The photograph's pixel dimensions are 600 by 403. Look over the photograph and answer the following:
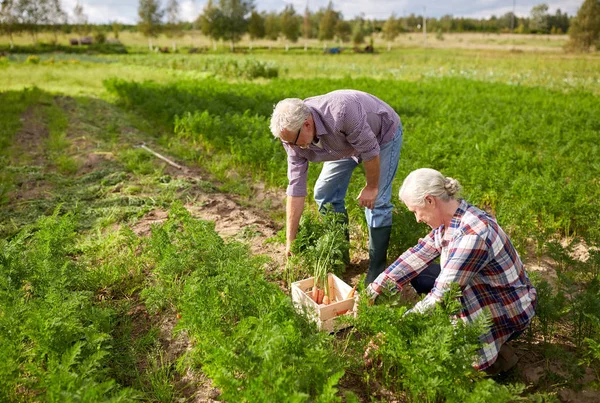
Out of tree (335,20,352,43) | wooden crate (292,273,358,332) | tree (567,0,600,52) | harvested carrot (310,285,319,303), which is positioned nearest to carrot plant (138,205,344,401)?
wooden crate (292,273,358,332)

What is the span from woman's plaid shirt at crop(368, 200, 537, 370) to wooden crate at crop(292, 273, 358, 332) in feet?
1.11

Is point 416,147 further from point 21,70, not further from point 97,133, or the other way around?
point 21,70

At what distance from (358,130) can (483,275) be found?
4.46 feet

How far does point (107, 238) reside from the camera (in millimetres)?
5246

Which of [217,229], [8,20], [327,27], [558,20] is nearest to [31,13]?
[8,20]

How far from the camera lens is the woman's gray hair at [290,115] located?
326 cm

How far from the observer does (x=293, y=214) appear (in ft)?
13.0

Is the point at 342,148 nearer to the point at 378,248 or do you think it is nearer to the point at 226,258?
the point at 378,248

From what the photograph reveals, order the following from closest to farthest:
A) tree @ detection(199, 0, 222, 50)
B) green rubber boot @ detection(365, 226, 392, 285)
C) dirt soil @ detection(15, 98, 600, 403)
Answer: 1. dirt soil @ detection(15, 98, 600, 403)
2. green rubber boot @ detection(365, 226, 392, 285)
3. tree @ detection(199, 0, 222, 50)

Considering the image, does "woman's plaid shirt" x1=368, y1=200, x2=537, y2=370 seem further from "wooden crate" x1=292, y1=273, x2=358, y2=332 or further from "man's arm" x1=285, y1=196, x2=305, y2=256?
"man's arm" x1=285, y1=196, x2=305, y2=256

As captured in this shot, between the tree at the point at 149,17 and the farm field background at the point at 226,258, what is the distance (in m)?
54.3

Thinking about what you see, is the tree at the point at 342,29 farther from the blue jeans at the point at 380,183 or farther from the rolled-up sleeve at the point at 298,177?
the rolled-up sleeve at the point at 298,177

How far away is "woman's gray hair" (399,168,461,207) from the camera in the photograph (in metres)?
2.86

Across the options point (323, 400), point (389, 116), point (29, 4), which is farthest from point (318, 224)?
point (29, 4)
